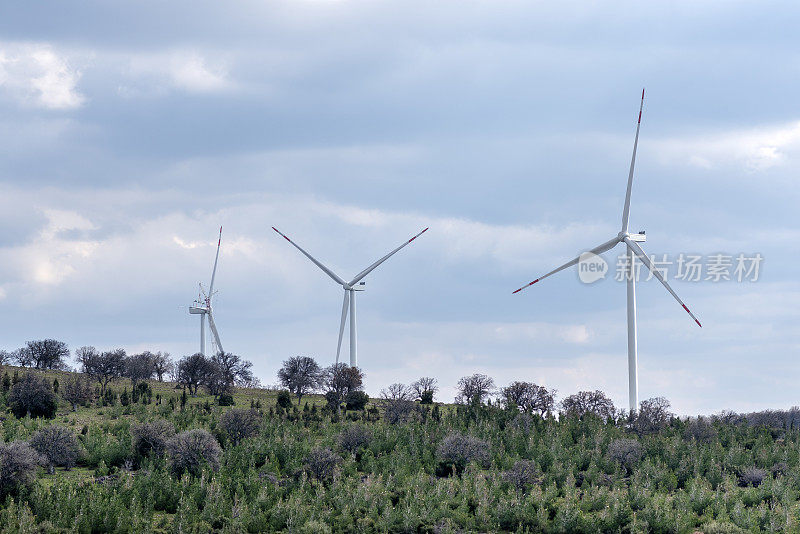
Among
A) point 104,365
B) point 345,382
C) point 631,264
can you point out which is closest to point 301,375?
point 345,382

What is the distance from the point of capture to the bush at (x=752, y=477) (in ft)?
292

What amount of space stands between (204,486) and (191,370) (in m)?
71.2

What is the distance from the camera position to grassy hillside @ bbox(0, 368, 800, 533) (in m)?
63.5

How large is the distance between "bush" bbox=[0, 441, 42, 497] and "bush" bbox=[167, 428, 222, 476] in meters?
12.2

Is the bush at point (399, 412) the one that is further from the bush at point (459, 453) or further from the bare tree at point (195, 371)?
the bare tree at point (195, 371)

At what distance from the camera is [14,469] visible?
67562 millimetres

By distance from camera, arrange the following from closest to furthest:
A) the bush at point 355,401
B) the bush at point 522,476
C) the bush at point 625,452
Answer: the bush at point 522,476, the bush at point 625,452, the bush at point 355,401

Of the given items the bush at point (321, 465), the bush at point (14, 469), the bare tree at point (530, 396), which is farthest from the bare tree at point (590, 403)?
the bush at point (14, 469)

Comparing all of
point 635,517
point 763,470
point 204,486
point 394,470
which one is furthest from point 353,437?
point 763,470

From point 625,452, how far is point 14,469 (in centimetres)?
5775

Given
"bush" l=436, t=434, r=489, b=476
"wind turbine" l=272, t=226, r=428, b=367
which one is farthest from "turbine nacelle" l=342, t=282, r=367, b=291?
"bush" l=436, t=434, r=489, b=476

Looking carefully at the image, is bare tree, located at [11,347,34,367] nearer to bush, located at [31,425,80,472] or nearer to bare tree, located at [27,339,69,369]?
bare tree, located at [27,339,69,369]

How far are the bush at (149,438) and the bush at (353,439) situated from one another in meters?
17.4

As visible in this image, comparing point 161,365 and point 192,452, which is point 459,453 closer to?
point 192,452
